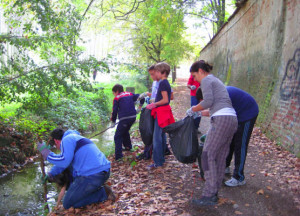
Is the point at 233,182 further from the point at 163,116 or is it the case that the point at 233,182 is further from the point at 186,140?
the point at 163,116

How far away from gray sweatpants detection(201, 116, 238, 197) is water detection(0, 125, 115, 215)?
3.04 meters

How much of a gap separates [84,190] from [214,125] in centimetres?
211

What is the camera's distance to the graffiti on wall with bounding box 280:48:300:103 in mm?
5738

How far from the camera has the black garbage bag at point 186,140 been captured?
162 inches

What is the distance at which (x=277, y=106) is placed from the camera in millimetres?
6664

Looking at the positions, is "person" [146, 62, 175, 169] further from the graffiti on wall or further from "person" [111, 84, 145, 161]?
the graffiti on wall

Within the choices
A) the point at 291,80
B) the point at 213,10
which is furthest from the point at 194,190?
the point at 213,10

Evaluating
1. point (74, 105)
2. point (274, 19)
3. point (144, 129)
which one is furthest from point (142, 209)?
point (74, 105)

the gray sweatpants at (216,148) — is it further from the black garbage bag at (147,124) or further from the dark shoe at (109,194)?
the black garbage bag at (147,124)

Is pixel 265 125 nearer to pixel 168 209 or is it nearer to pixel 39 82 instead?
pixel 168 209

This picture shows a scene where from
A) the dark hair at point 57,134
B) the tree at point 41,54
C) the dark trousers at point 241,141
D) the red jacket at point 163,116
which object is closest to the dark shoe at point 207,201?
the dark trousers at point 241,141

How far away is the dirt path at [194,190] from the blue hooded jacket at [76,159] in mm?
627

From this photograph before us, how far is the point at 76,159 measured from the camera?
13.0 feet

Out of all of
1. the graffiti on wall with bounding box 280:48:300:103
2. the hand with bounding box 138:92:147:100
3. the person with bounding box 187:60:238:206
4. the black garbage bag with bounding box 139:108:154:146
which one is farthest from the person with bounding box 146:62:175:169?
the graffiti on wall with bounding box 280:48:300:103
